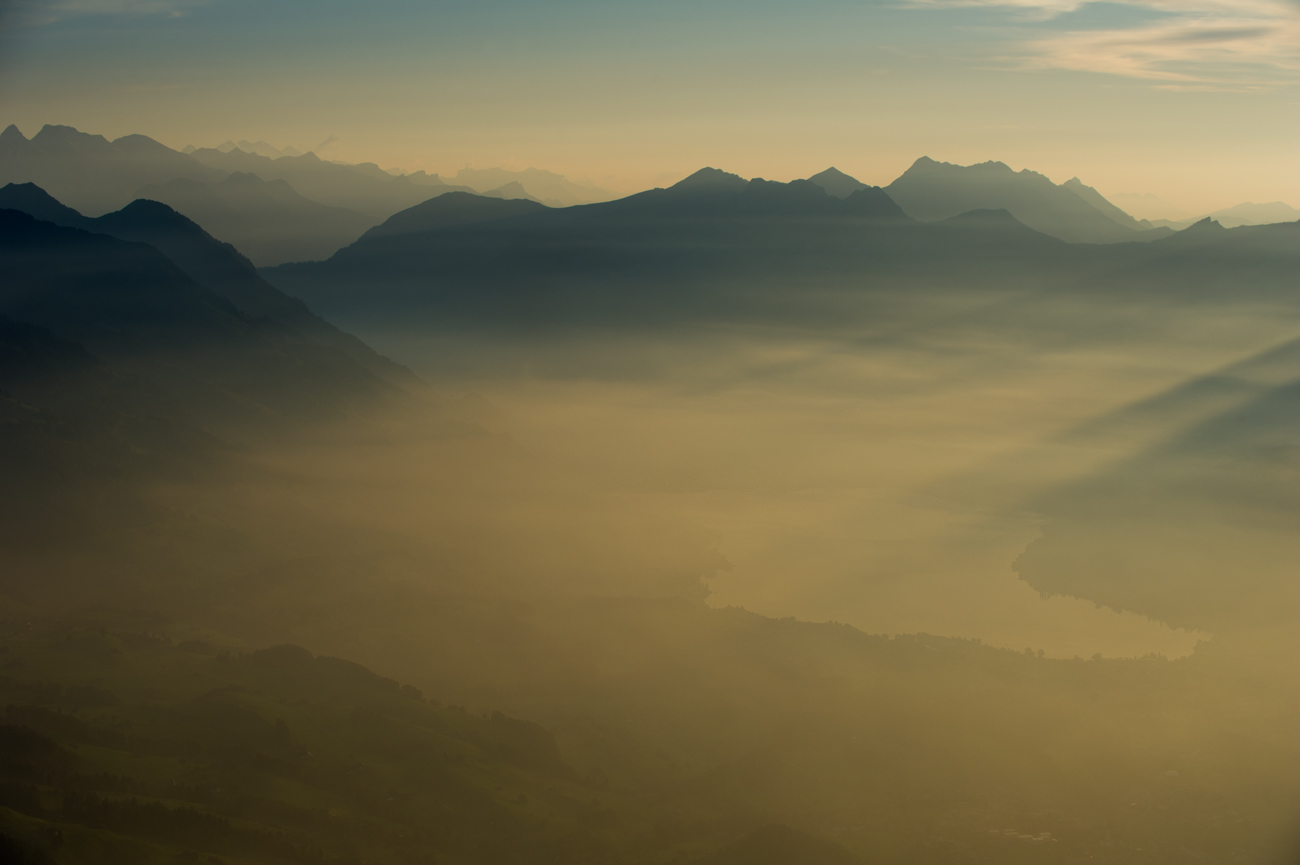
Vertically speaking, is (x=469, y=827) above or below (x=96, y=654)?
below

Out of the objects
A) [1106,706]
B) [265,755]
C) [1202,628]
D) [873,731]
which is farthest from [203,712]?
[1202,628]

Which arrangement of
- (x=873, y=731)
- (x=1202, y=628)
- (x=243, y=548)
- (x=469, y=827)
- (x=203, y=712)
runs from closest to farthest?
(x=469, y=827)
(x=203, y=712)
(x=873, y=731)
(x=243, y=548)
(x=1202, y=628)

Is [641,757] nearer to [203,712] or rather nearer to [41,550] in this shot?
[203,712]

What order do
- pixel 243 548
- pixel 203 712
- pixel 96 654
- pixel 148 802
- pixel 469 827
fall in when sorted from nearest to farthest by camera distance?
1. pixel 148 802
2. pixel 469 827
3. pixel 203 712
4. pixel 96 654
5. pixel 243 548

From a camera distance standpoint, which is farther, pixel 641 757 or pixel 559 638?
pixel 559 638

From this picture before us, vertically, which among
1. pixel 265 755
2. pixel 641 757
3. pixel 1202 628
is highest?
pixel 265 755

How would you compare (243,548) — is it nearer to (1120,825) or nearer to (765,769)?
(765,769)

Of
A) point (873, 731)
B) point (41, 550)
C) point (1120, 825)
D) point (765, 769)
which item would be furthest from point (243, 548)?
point (1120, 825)

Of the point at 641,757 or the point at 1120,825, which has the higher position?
the point at 641,757

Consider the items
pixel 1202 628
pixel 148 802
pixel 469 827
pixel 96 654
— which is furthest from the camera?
pixel 1202 628
